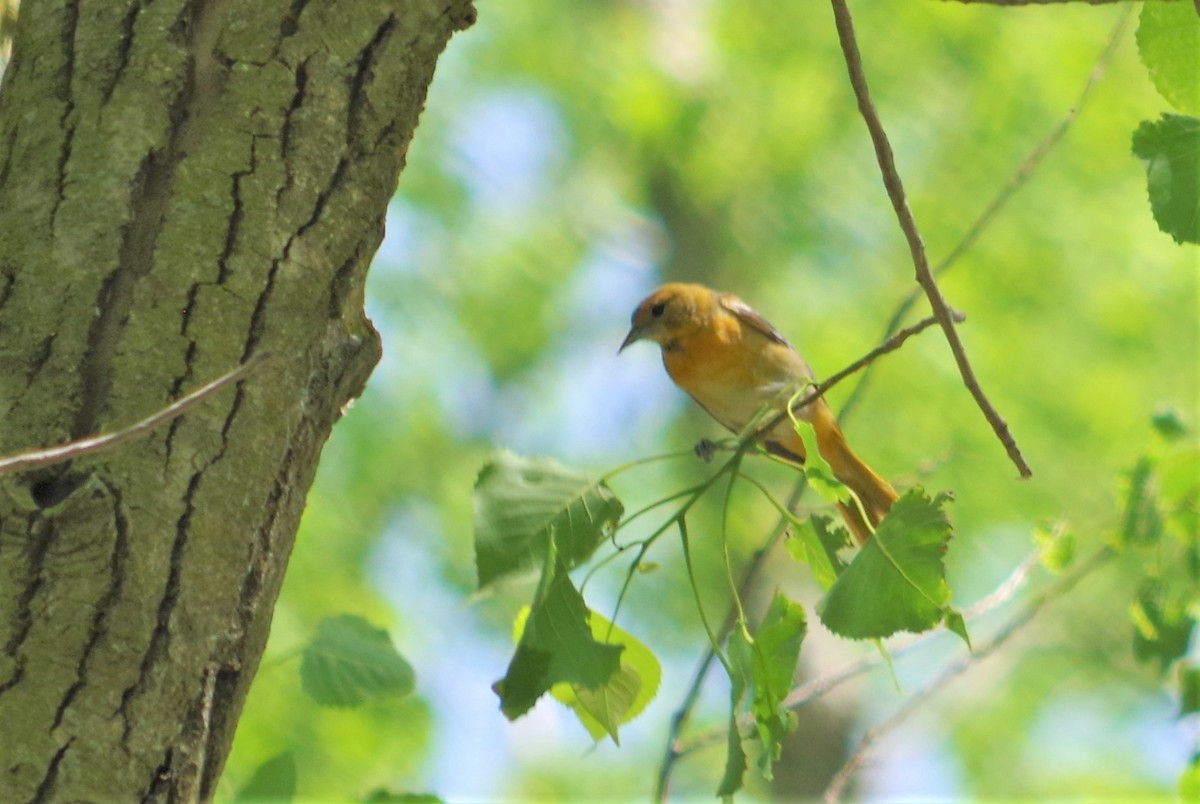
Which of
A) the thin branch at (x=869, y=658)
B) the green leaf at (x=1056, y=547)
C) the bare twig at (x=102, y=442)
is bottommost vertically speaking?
the bare twig at (x=102, y=442)

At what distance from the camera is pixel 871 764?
9.16 feet

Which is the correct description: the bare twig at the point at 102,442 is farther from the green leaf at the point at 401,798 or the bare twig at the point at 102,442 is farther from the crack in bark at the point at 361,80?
the green leaf at the point at 401,798

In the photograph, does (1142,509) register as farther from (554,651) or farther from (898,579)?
(554,651)

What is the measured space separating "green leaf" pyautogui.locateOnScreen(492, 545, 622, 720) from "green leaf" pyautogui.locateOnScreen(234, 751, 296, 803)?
533mm

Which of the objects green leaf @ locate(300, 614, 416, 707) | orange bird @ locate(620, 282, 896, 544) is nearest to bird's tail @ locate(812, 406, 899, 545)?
orange bird @ locate(620, 282, 896, 544)

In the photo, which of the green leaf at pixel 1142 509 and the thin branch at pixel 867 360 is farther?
the green leaf at pixel 1142 509

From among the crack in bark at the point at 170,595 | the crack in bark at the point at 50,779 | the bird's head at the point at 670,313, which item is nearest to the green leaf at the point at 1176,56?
the crack in bark at the point at 170,595

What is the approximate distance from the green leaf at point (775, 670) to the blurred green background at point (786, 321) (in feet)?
17.2

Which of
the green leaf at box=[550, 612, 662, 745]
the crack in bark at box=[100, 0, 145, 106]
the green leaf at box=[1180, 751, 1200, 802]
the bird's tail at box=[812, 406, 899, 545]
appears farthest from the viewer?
the bird's tail at box=[812, 406, 899, 545]

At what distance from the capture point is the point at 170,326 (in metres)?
1.65

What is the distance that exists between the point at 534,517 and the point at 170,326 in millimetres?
576

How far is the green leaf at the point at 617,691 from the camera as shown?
184 cm

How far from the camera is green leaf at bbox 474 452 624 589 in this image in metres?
1.79

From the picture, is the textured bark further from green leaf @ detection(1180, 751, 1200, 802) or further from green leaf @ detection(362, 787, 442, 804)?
green leaf @ detection(1180, 751, 1200, 802)
